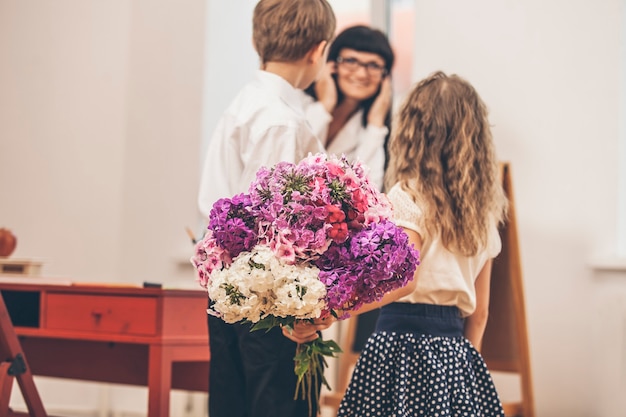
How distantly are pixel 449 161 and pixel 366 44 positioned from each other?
7.30ft

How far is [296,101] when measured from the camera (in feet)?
8.05

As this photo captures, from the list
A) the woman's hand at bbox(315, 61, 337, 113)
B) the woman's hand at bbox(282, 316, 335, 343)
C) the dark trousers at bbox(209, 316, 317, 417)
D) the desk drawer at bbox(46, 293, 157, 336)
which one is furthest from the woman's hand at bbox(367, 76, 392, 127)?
the woman's hand at bbox(282, 316, 335, 343)

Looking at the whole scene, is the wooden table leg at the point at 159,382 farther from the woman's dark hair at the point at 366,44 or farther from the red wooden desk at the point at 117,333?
the woman's dark hair at the point at 366,44

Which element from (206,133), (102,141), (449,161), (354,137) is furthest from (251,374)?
(102,141)

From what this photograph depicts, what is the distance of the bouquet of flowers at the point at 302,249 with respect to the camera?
67.1 inches

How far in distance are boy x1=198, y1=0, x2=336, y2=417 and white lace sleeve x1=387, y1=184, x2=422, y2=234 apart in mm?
245

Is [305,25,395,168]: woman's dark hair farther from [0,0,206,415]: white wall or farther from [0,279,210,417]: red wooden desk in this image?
[0,279,210,417]: red wooden desk

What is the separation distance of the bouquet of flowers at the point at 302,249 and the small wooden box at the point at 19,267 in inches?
84.9

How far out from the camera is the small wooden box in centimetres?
379

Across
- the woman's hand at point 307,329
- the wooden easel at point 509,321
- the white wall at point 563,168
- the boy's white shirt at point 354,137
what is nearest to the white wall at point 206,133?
the white wall at point 563,168

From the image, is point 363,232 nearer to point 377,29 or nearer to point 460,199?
point 460,199

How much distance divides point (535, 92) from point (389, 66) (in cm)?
89

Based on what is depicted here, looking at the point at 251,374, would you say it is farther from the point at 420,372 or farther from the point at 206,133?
the point at 206,133

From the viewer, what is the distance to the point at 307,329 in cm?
193
